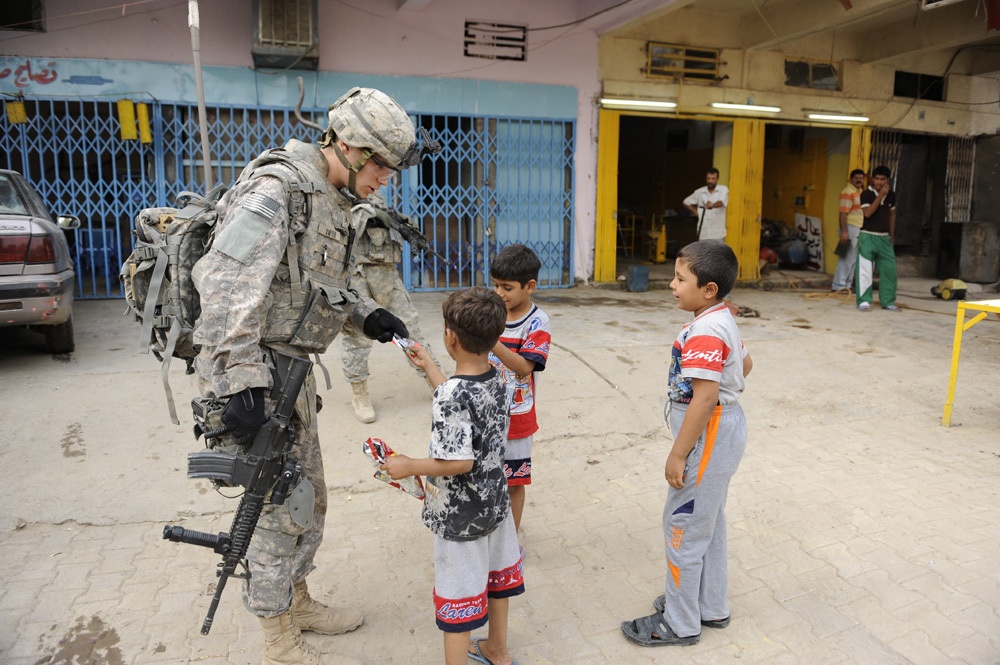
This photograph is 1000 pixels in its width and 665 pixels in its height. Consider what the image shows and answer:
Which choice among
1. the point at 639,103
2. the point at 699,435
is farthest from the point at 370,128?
the point at 639,103

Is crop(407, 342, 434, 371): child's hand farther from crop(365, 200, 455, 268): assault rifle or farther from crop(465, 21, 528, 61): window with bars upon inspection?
crop(465, 21, 528, 61): window with bars

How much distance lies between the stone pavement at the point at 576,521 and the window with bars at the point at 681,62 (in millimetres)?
5805

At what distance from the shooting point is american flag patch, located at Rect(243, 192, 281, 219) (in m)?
1.89

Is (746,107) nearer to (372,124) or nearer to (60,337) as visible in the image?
(60,337)

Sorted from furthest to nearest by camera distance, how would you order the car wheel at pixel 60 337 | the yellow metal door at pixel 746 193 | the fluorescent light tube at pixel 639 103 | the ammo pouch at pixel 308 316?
the yellow metal door at pixel 746 193, the fluorescent light tube at pixel 639 103, the car wheel at pixel 60 337, the ammo pouch at pixel 308 316

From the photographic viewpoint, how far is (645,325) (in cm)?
716

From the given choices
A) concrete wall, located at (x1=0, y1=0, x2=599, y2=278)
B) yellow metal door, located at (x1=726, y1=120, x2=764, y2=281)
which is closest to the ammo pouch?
concrete wall, located at (x1=0, y1=0, x2=599, y2=278)

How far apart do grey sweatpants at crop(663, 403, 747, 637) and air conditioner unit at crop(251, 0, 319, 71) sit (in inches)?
279

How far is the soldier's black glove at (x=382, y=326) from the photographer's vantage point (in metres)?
2.35

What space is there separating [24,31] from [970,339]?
10.7 meters

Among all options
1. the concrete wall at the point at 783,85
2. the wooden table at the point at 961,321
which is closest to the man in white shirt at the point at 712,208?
the concrete wall at the point at 783,85

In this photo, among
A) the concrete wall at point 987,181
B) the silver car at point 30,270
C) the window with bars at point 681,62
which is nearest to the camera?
the silver car at point 30,270

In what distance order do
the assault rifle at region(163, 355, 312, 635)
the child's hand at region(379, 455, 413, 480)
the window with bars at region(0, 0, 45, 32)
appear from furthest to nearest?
the window with bars at region(0, 0, 45, 32), the assault rifle at region(163, 355, 312, 635), the child's hand at region(379, 455, 413, 480)

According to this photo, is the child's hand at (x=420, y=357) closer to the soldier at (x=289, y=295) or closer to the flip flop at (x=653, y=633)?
the soldier at (x=289, y=295)
